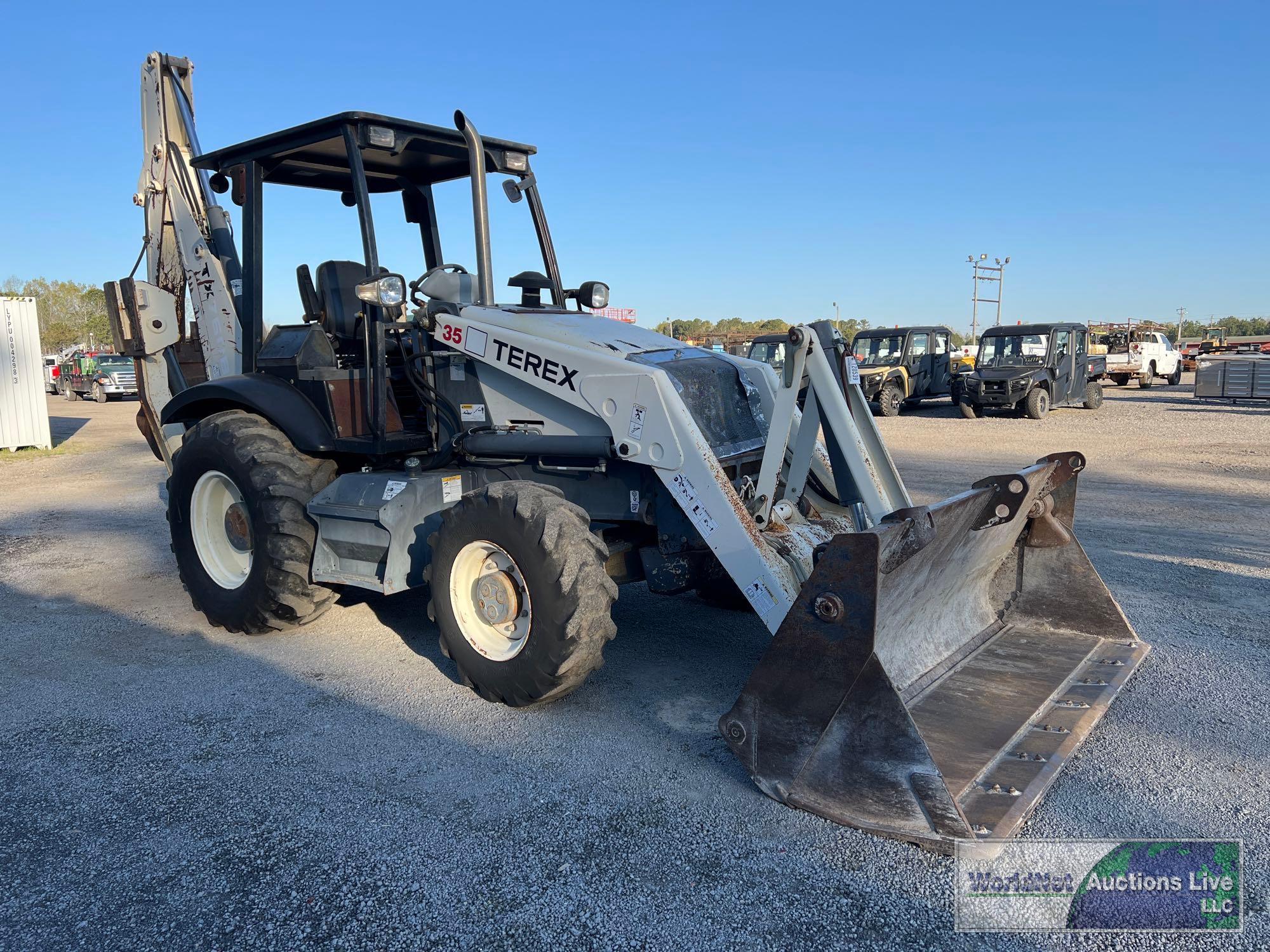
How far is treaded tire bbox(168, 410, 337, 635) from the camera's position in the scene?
5.08m

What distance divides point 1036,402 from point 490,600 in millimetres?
18348

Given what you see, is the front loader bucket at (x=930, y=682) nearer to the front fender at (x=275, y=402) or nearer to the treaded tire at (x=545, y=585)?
the treaded tire at (x=545, y=585)

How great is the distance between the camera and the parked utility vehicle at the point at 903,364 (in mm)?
22219

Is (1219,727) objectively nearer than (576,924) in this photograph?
No

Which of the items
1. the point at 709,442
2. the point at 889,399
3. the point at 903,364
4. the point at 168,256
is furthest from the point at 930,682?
the point at 903,364

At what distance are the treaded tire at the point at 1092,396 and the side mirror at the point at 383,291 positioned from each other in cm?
2038

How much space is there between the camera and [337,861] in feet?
10.00

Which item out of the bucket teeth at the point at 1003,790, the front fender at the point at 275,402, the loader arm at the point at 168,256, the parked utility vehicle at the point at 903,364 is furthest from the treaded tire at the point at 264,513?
the parked utility vehicle at the point at 903,364

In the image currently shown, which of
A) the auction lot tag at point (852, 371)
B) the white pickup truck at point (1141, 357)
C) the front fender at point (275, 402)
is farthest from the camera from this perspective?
the white pickup truck at point (1141, 357)

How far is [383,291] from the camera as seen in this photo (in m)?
4.58

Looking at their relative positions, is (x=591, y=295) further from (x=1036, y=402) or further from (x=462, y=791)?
(x=1036, y=402)

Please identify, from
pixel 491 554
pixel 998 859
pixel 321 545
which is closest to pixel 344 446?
pixel 321 545

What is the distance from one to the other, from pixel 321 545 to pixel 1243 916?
4399 mm

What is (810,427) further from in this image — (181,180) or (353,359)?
(181,180)
